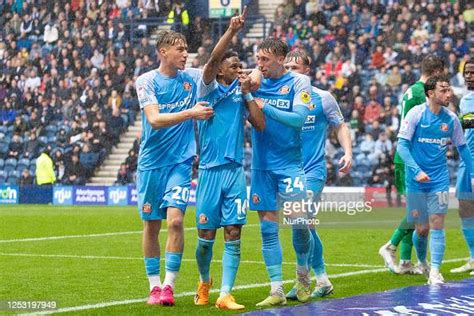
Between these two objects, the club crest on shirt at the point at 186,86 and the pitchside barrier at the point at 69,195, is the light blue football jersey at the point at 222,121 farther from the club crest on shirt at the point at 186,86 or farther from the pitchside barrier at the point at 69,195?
the pitchside barrier at the point at 69,195

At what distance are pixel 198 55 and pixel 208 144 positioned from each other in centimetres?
2298

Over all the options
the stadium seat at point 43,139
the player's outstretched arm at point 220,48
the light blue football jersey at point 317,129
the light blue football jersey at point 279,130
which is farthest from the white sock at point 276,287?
the stadium seat at point 43,139

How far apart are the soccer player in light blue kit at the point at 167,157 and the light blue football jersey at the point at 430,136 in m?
2.54

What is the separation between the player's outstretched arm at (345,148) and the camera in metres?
9.48

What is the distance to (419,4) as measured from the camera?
28938 mm

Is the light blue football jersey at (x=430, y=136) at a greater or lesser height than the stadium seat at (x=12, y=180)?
greater

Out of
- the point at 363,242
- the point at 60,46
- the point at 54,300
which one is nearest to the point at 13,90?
the point at 60,46

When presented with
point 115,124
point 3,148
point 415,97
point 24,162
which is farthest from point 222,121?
point 3,148

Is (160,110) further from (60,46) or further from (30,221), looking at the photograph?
(60,46)

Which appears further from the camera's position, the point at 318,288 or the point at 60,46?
the point at 60,46

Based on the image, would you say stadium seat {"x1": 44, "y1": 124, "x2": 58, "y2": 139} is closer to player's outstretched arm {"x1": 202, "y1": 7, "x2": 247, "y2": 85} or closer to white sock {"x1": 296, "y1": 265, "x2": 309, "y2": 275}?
white sock {"x1": 296, "y1": 265, "x2": 309, "y2": 275}

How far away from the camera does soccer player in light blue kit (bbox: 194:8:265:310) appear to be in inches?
344

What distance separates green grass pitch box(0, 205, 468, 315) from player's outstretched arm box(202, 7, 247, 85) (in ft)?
6.16

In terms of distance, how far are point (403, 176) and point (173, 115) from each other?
159 inches
